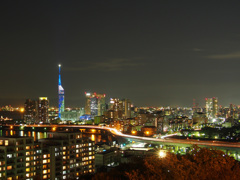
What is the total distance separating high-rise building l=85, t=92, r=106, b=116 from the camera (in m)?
52.3

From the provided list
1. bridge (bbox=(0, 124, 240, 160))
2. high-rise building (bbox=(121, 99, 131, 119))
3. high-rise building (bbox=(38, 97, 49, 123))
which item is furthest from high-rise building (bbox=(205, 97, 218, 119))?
bridge (bbox=(0, 124, 240, 160))

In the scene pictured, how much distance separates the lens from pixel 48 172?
837 cm

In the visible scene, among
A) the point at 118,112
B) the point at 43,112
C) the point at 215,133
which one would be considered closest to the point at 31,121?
the point at 43,112

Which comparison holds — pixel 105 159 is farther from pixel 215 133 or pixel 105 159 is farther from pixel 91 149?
pixel 215 133

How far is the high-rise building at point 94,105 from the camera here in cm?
5228

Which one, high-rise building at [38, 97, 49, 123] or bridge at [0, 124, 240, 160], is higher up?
high-rise building at [38, 97, 49, 123]

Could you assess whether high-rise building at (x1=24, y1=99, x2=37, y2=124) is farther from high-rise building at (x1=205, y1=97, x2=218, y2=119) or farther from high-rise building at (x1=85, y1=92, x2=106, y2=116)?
high-rise building at (x1=205, y1=97, x2=218, y2=119)

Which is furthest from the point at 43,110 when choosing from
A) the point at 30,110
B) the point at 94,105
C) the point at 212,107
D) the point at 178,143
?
the point at 178,143

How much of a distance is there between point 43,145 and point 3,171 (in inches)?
60.7

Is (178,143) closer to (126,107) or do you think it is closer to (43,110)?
(126,107)

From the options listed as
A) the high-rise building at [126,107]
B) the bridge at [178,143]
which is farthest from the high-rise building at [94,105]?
the bridge at [178,143]

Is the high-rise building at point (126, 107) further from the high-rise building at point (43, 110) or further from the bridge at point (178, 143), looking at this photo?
the bridge at point (178, 143)

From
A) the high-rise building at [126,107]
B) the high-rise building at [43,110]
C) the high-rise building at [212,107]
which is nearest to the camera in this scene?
the high-rise building at [43,110]

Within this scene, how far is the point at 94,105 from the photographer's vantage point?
52875 mm
